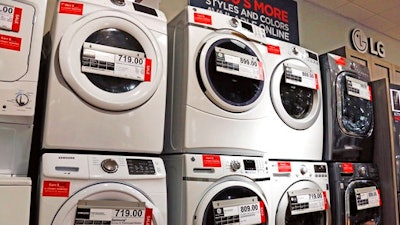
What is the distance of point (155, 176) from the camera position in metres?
1.50

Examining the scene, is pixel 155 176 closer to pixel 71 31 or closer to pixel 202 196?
pixel 202 196

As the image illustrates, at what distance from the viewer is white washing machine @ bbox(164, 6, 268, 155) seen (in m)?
1.69

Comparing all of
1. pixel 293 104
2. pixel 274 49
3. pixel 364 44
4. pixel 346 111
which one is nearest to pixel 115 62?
pixel 274 49

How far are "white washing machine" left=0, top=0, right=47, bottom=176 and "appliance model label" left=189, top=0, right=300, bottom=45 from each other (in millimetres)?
1534

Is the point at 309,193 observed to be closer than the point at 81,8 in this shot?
No

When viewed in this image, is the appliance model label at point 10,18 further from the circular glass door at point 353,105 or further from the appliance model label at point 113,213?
the circular glass door at point 353,105

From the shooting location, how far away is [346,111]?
2406 millimetres

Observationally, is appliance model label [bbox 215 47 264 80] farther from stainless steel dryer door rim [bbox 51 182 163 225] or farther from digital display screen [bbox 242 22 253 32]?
stainless steel dryer door rim [bbox 51 182 163 225]

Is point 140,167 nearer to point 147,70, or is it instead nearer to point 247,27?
point 147,70

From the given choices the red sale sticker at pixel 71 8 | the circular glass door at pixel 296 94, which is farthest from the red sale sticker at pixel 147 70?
the circular glass door at pixel 296 94

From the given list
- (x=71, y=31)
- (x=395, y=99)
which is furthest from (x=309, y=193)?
(x=71, y=31)

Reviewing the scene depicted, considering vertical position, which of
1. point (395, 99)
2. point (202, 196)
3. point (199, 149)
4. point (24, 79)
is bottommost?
point (202, 196)

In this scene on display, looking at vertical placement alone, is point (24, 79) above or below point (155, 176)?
above

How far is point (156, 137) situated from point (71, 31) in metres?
0.59
